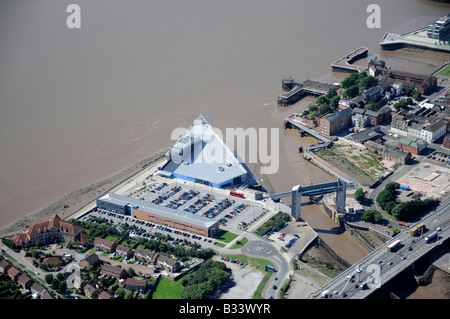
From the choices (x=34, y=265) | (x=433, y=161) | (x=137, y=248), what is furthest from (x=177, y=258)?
(x=433, y=161)

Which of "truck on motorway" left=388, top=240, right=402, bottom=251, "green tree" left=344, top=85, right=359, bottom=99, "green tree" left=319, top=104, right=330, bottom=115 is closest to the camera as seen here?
"truck on motorway" left=388, top=240, right=402, bottom=251

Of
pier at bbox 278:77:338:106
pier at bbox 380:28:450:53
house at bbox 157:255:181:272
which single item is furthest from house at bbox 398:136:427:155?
pier at bbox 380:28:450:53

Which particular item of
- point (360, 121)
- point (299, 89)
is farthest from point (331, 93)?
point (360, 121)

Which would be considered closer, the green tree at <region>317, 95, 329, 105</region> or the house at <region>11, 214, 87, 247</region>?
the house at <region>11, 214, 87, 247</region>

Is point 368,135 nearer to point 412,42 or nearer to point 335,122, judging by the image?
point 335,122

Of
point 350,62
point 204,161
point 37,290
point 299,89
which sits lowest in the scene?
point 37,290

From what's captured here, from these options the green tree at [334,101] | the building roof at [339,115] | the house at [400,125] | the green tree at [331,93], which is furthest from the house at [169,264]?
the green tree at [331,93]

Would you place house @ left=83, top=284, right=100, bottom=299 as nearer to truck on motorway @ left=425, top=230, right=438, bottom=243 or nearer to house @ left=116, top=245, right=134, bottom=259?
house @ left=116, top=245, right=134, bottom=259
